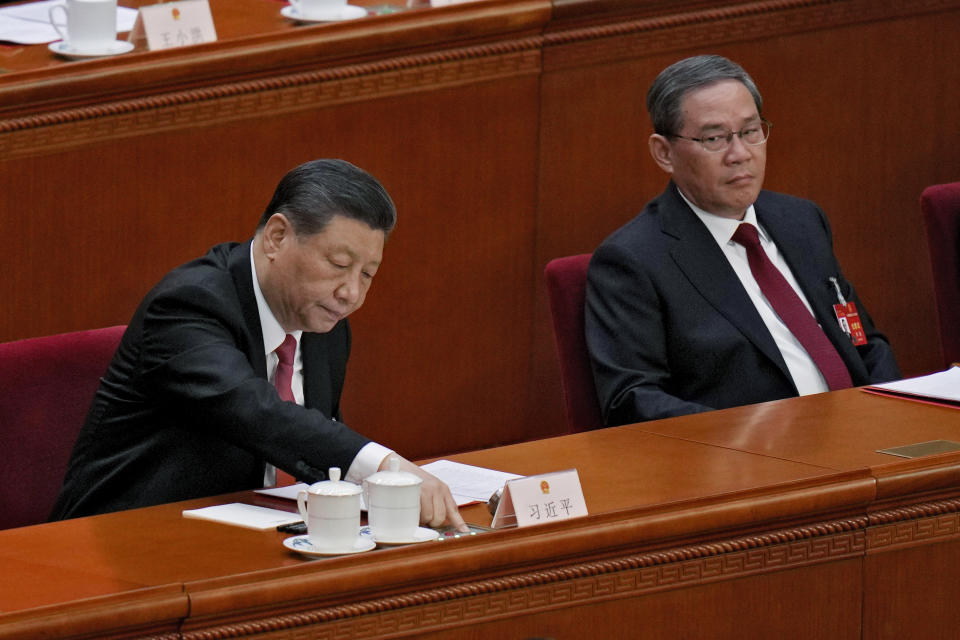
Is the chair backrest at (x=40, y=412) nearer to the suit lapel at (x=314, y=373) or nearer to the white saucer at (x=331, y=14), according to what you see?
the suit lapel at (x=314, y=373)

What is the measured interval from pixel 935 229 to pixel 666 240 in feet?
1.97

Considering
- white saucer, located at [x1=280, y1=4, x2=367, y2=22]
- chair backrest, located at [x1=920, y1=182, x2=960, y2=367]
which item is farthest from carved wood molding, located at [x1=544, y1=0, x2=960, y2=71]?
chair backrest, located at [x1=920, y1=182, x2=960, y2=367]

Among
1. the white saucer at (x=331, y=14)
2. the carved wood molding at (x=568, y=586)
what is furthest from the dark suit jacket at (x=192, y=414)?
the white saucer at (x=331, y=14)

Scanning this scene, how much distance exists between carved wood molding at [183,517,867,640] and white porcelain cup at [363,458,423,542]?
93 millimetres

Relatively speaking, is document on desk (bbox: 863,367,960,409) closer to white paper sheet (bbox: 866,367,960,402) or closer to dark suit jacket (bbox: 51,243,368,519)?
white paper sheet (bbox: 866,367,960,402)

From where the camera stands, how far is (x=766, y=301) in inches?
127

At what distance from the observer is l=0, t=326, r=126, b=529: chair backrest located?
8.61 feet

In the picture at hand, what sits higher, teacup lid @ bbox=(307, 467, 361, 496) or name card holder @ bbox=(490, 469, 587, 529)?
teacup lid @ bbox=(307, 467, 361, 496)

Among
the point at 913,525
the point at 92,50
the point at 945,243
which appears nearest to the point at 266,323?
the point at 913,525

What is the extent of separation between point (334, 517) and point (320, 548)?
40 mm

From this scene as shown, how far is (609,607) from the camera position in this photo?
2.22 metres

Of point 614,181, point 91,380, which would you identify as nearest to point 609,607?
point 91,380

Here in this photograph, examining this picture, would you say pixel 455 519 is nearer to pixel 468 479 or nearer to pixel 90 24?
pixel 468 479

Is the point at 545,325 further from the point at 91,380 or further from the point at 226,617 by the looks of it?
the point at 226,617
